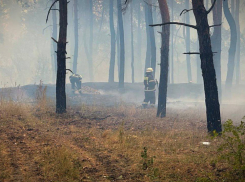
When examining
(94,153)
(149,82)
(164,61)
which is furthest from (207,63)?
(149,82)

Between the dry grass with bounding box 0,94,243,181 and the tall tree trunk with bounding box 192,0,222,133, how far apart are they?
30.3 inches

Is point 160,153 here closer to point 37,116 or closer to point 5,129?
point 5,129

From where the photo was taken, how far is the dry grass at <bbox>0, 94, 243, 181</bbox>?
16.7ft

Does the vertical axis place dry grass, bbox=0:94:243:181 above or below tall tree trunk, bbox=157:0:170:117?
below

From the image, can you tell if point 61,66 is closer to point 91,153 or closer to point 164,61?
point 164,61

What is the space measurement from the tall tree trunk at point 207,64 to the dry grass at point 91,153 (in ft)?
2.53

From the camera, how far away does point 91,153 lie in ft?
21.2

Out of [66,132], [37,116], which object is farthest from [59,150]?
[37,116]

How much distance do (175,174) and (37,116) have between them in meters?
6.90

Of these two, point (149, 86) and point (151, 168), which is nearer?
point (151, 168)

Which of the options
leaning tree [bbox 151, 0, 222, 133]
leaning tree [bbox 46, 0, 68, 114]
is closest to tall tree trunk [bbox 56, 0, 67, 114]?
leaning tree [bbox 46, 0, 68, 114]

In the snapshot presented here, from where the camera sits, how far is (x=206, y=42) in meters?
8.77

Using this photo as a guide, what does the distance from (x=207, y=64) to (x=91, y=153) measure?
4.37 metres

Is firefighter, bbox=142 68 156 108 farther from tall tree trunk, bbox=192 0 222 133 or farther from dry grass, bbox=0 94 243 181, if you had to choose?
tall tree trunk, bbox=192 0 222 133
